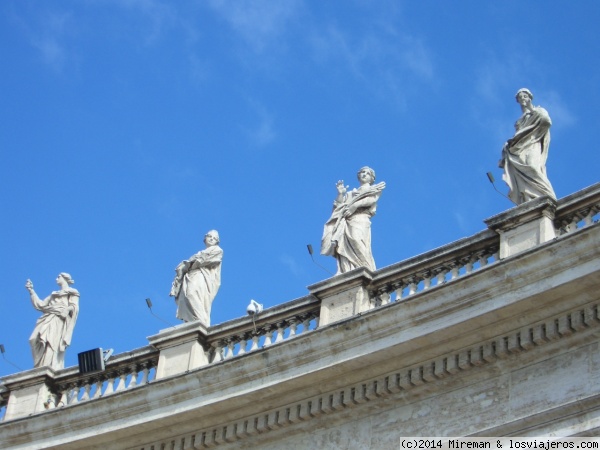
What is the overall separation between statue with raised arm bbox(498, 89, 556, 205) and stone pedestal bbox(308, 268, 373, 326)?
2521mm

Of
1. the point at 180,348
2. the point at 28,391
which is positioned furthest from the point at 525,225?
the point at 28,391

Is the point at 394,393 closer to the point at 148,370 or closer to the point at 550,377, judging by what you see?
the point at 550,377

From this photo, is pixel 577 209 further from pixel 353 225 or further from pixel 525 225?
pixel 353 225

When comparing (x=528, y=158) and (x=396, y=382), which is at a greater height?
(x=528, y=158)

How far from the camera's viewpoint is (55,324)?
1076 inches

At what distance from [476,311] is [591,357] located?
1726 mm

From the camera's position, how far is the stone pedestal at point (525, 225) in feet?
71.5

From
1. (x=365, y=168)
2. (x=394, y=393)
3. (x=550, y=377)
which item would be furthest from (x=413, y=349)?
(x=365, y=168)

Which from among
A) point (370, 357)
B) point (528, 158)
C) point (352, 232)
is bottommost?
point (370, 357)

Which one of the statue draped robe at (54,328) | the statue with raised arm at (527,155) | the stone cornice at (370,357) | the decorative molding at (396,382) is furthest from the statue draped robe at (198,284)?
the statue with raised arm at (527,155)

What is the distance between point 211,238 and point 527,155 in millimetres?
6010

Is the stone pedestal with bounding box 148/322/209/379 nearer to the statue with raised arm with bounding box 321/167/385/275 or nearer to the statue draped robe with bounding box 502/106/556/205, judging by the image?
the statue with raised arm with bounding box 321/167/385/275

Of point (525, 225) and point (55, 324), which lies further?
point (55, 324)

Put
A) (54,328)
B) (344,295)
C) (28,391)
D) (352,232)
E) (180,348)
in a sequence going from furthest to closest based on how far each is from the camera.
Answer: (54,328)
(28,391)
(180,348)
(352,232)
(344,295)
